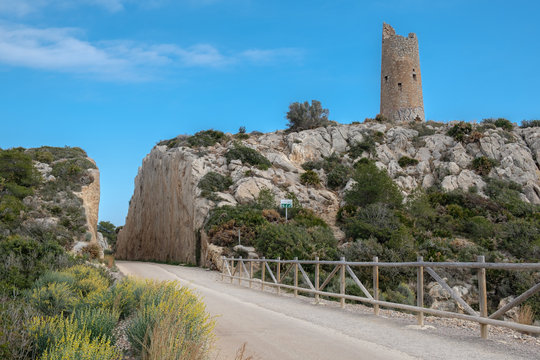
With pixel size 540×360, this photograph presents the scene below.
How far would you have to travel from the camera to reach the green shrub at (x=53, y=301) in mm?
7844

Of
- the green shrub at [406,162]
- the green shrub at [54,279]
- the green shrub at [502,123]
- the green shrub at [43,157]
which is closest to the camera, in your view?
the green shrub at [54,279]

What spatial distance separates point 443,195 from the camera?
36.2 metres

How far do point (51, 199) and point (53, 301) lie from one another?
24.9 m

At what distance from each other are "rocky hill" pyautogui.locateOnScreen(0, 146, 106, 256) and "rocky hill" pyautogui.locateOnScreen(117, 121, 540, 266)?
23.7 feet

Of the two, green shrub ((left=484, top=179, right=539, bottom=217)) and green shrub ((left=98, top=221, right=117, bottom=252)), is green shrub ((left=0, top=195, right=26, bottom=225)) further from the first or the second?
green shrub ((left=98, top=221, right=117, bottom=252))

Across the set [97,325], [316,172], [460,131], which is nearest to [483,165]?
[460,131]

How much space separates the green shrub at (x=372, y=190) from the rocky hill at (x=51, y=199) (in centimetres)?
1932

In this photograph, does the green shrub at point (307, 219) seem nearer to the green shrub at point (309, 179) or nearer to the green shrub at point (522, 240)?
the green shrub at point (309, 179)

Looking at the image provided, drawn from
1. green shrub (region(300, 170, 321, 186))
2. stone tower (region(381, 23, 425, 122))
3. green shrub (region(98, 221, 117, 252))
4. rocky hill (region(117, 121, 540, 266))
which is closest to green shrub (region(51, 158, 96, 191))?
rocky hill (region(117, 121, 540, 266))

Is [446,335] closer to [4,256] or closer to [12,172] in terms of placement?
[4,256]

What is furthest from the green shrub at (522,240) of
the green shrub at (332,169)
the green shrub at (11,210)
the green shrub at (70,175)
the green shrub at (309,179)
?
the green shrub at (70,175)

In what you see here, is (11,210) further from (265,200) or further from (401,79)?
(401,79)

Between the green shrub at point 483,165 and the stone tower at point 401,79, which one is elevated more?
the stone tower at point 401,79

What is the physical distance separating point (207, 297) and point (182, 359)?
Result: 885 centimetres
